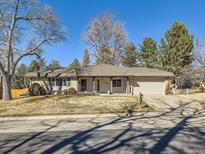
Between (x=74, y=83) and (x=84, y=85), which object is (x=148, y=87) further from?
(x=74, y=83)

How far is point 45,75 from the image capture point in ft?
96.6

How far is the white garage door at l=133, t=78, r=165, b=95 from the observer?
96.1ft

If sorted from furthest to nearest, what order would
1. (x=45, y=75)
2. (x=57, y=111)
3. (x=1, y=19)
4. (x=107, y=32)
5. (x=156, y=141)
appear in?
(x=107, y=32) < (x=45, y=75) < (x=1, y=19) < (x=57, y=111) < (x=156, y=141)

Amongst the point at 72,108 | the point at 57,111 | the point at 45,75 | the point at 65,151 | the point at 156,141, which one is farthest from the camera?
the point at 45,75

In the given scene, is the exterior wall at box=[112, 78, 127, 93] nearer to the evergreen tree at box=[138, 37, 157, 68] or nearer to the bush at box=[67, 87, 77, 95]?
the bush at box=[67, 87, 77, 95]

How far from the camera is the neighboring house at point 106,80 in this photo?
94.3 feet

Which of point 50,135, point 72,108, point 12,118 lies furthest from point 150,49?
point 50,135

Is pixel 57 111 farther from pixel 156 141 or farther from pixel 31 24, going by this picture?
pixel 31 24

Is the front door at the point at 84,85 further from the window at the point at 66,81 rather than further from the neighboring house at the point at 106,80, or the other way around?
the window at the point at 66,81

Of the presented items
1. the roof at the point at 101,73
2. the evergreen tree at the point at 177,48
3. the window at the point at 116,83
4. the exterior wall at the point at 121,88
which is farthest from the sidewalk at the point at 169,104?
the evergreen tree at the point at 177,48

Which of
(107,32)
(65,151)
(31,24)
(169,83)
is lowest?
(65,151)

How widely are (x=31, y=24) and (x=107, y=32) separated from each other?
57.8ft

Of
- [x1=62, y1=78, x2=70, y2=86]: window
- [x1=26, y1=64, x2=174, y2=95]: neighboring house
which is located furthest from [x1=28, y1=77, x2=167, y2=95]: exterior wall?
[x1=62, y1=78, x2=70, y2=86]: window

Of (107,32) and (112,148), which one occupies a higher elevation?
(107,32)
